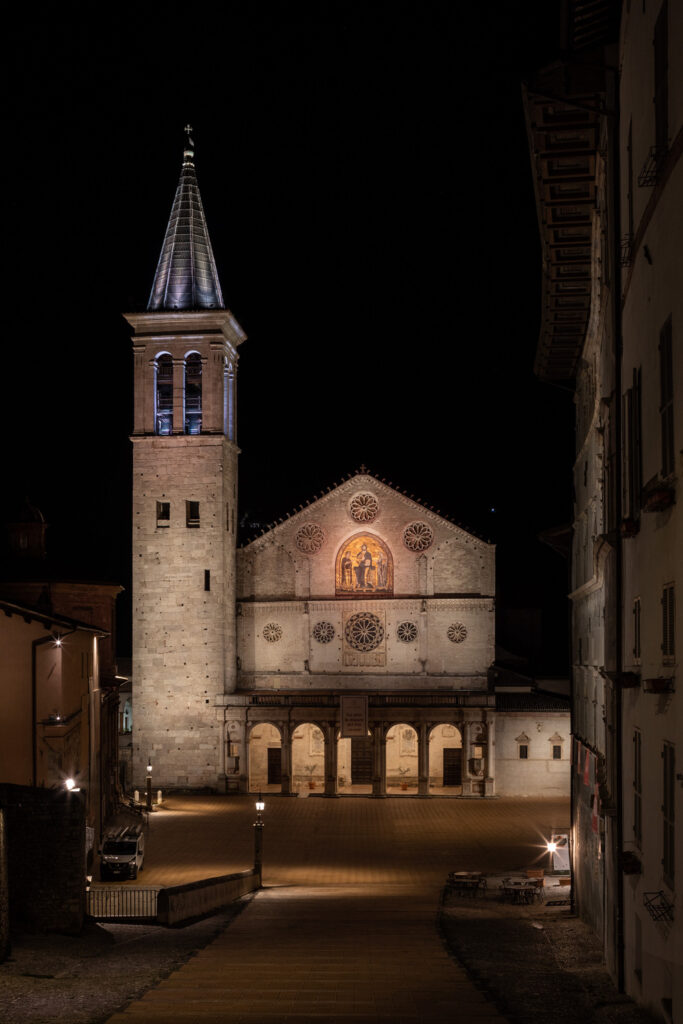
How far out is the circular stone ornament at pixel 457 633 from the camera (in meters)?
57.5

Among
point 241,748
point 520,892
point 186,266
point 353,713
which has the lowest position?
point 520,892

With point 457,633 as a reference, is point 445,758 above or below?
below

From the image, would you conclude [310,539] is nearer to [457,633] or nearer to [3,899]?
[457,633]

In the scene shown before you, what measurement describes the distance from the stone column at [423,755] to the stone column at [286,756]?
19.3 ft

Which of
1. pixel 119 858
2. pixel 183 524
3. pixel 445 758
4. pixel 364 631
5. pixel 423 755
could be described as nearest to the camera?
pixel 119 858

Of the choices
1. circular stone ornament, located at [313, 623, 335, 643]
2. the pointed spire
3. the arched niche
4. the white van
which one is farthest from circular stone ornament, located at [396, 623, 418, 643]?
the white van

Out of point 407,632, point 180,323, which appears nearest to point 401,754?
point 407,632

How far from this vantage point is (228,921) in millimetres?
26547

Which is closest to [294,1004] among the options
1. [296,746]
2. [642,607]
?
[642,607]

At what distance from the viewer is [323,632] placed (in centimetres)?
5816

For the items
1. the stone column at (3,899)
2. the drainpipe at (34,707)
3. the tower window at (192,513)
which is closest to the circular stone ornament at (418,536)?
the tower window at (192,513)

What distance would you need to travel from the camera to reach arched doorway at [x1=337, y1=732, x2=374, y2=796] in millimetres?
58219

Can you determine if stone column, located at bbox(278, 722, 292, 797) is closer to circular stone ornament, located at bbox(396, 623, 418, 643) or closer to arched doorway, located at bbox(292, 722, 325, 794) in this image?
arched doorway, located at bbox(292, 722, 325, 794)

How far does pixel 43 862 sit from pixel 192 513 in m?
34.1
